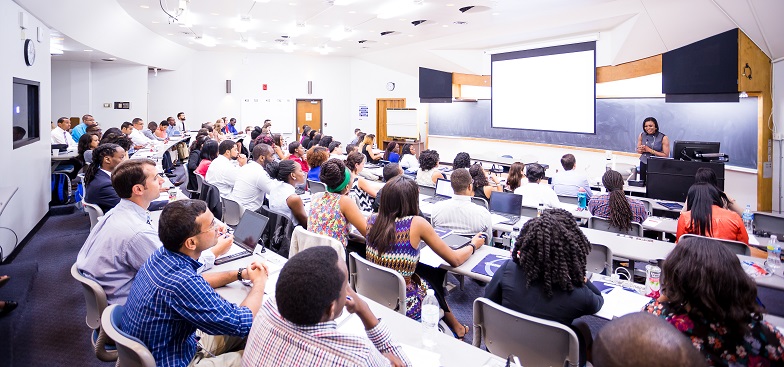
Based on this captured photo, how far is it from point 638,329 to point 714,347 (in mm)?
887

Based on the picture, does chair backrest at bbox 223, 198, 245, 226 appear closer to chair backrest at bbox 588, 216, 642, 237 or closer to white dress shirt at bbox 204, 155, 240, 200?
white dress shirt at bbox 204, 155, 240, 200

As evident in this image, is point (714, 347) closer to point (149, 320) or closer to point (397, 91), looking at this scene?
point (149, 320)

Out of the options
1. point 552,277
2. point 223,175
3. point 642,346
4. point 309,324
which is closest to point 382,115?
point 223,175

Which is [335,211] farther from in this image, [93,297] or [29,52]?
[29,52]

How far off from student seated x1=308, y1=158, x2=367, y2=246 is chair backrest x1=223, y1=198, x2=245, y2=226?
1648 mm

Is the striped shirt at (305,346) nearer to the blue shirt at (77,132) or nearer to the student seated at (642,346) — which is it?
the student seated at (642,346)

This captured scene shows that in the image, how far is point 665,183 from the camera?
6.58m

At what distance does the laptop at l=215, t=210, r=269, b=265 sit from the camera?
344 centimetres

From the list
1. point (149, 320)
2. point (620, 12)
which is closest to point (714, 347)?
point (149, 320)

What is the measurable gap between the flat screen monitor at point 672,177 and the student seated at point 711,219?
2.48m

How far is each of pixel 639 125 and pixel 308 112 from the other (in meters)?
11.6

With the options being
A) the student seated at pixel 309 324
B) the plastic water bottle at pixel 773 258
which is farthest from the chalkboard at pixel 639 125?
the student seated at pixel 309 324

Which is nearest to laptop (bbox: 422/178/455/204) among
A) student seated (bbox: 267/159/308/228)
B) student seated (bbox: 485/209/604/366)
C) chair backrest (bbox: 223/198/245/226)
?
student seated (bbox: 267/159/308/228)

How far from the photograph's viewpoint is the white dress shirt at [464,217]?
14.2ft
